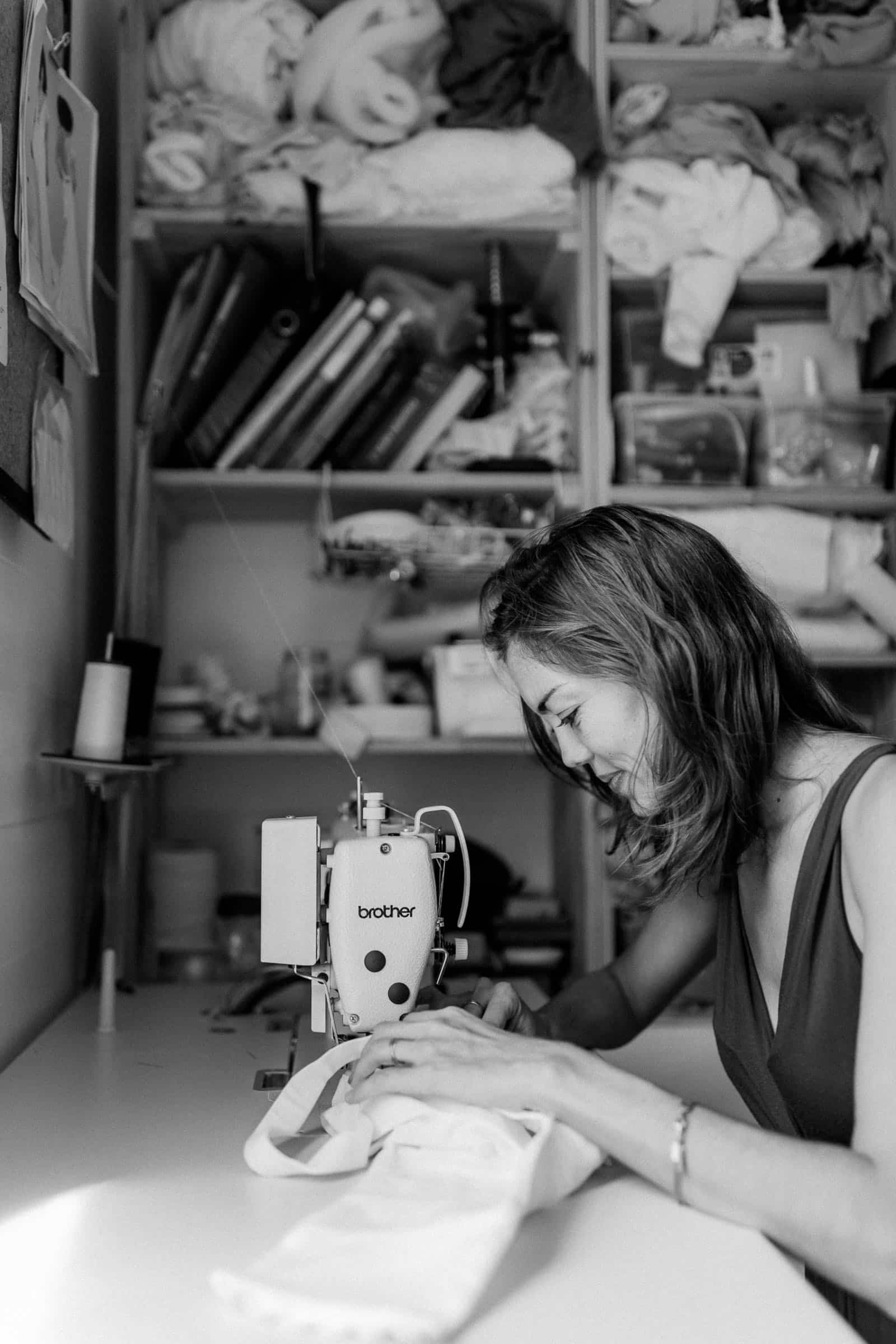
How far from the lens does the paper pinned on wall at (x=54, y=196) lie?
1458 mm

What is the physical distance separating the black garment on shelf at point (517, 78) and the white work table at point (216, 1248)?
173 cm

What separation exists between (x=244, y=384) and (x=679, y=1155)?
65.5 inches

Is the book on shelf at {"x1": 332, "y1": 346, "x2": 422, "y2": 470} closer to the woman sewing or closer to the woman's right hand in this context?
the woman sewing

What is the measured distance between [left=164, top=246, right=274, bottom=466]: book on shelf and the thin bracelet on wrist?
1.60m

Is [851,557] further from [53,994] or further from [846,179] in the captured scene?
[53,994]

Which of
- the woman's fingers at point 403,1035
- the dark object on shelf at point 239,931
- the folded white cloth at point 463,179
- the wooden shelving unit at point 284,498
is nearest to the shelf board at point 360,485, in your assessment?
the wooden shelving unit at point 284,498

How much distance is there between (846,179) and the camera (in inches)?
91.9

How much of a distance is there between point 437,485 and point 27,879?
100 cm

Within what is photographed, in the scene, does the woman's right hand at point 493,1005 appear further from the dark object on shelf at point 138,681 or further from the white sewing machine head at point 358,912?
the dark object on shelf at point 138,681

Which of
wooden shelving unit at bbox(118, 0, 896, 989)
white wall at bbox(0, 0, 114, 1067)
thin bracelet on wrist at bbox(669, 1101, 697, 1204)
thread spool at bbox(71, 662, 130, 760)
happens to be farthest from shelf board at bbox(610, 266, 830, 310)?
thin bracelet on wrist at bbox(669, 1101, 697, 1204)

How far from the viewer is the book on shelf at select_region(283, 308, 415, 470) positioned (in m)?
2.24

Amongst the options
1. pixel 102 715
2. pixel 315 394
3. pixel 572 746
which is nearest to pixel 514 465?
pixel 315 394

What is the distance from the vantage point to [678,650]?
1199 millimetres

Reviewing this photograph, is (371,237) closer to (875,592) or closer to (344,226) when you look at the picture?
(344,226)
